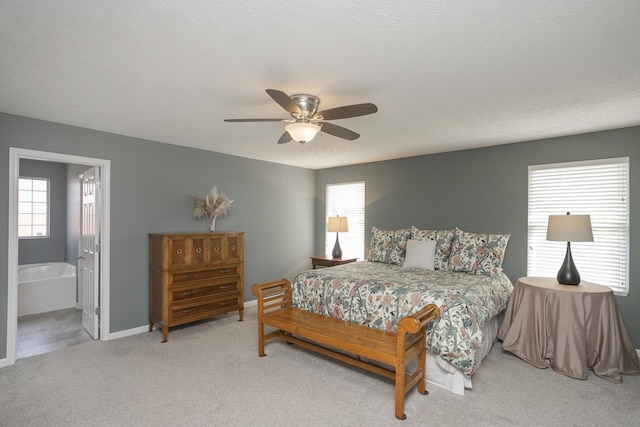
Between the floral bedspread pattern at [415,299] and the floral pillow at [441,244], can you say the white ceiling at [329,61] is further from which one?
the floral bedspread pattern at [415,299]

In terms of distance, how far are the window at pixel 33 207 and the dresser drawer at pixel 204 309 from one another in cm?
380

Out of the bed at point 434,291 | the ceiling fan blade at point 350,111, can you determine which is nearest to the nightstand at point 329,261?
the bed at point 434,291

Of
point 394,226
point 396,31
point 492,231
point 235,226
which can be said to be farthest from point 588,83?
point 235,226

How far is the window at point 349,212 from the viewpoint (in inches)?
228

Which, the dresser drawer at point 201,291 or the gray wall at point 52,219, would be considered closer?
the dresser drawer at point 201,291

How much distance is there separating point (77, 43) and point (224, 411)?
2557 mm

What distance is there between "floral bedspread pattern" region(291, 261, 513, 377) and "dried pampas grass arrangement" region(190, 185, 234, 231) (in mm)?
1554

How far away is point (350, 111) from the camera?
226 centimetres

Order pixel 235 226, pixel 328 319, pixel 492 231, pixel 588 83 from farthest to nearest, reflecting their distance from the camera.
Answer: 1. pixel 235 226
2. pixel 492 231
3. pixel 328 319
4. pixel 588 83

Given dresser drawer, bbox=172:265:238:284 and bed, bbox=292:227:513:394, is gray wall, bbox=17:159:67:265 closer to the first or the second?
dresser drawer, bbox=172:265:238:284

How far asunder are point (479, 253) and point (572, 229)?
0.96m

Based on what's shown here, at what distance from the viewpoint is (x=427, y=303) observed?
2771 millimetres

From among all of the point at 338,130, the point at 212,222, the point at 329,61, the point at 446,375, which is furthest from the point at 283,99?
the point at 212,222

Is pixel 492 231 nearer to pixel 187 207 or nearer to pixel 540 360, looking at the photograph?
pixel 540 360
